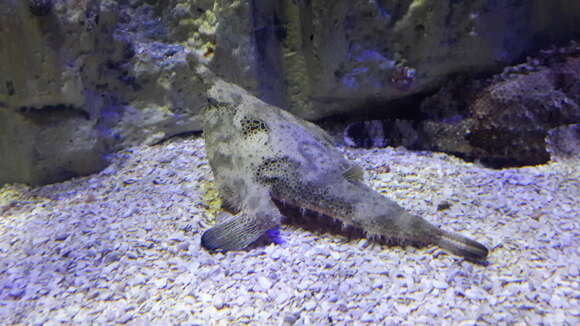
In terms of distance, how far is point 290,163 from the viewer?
3.02 meters

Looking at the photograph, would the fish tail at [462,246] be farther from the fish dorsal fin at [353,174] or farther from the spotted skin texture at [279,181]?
the fish dorsal fin at [353,174]

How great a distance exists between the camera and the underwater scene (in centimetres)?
225

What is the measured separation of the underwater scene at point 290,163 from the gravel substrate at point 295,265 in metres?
0.01

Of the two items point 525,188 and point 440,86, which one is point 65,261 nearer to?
point 525,188

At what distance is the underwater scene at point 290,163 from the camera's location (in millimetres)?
2246

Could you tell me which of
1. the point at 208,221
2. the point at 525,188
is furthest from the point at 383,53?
the point at 208,221

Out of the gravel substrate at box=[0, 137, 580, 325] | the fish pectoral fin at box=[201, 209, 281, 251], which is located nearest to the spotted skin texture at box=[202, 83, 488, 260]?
the fish pectoral fin at box=[201, 209, 281, 251]

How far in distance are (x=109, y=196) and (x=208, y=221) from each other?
3.80 feet

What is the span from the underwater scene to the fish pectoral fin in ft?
0.05

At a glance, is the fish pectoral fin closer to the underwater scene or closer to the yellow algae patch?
the underwater scene

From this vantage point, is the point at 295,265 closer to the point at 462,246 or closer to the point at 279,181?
the point at 279,181

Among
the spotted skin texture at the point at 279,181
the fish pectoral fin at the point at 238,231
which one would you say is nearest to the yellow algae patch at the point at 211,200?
the spotted skin texture at the point at 279,181

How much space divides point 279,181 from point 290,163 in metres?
0.17

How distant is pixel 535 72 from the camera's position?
434cm
